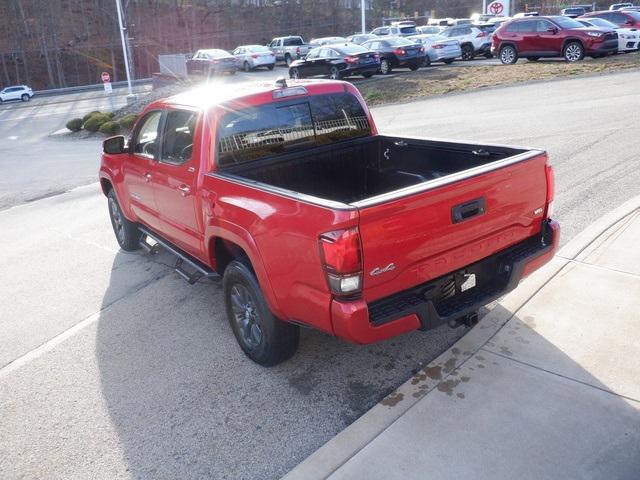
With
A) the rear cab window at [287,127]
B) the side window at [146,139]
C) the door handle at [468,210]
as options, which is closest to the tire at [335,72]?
the side window at [146,139]

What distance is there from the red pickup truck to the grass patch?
46.2 ft

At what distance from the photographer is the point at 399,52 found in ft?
80.8

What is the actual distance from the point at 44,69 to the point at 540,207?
2728 inches

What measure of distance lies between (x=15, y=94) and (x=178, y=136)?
4961 centimetres

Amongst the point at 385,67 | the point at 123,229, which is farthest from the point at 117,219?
the point at 385,67

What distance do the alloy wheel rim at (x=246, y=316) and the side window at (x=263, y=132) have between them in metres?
1.03

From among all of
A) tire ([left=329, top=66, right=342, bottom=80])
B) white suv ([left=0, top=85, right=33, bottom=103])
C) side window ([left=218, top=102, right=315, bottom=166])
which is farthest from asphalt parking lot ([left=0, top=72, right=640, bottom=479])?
white suv ([left=0, top=85, right=33, bottom=103])

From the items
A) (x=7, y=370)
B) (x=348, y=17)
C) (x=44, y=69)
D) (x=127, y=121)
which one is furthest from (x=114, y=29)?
(x=7, y=370)

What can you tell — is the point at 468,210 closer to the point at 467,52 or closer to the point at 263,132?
the point at 263,132

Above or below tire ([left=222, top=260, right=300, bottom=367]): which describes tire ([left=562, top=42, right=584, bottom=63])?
above

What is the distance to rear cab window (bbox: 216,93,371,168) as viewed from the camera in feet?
15.0

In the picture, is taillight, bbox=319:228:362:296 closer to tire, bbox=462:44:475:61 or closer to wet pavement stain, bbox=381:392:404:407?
wet pavement stain, bbox=381:392:404:407

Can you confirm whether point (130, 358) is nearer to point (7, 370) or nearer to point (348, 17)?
point (7, 370)

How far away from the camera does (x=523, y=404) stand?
3471mm
